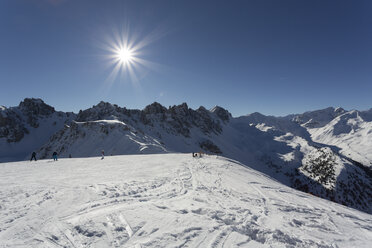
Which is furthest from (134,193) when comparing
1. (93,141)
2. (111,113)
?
(111,113)

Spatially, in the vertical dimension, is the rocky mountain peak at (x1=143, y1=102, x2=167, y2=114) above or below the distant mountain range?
above

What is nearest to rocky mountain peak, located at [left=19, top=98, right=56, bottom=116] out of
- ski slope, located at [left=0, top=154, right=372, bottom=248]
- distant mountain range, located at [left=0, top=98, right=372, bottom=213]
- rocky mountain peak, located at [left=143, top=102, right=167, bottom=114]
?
distant mountain range, located at [left=0, top=98, right=372, bottom=213]

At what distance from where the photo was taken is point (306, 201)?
885 centimetres

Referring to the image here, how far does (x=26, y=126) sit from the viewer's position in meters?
124

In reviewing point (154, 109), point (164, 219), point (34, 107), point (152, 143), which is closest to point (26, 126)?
point (34, 107)

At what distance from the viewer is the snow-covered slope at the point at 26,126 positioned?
103m

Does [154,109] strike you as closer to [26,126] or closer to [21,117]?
[26,126]

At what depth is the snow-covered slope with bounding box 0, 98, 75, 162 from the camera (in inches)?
4070

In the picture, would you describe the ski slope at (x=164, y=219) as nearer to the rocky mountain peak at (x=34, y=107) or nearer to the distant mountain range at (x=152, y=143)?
the distant mountain range at (x=152, y=143)

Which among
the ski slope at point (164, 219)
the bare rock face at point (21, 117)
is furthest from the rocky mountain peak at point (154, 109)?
the ski slope at point (164, 219)

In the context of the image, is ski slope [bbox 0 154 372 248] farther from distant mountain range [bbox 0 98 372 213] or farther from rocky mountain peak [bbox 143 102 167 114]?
rocky mountain peak [bbox 143 102 167 114]

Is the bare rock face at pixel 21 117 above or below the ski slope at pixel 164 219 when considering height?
above

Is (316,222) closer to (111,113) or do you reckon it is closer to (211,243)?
(211,243)

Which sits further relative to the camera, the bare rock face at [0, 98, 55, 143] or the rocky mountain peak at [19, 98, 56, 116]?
the rocky mountain peak at [19, 98, 56, 116]
